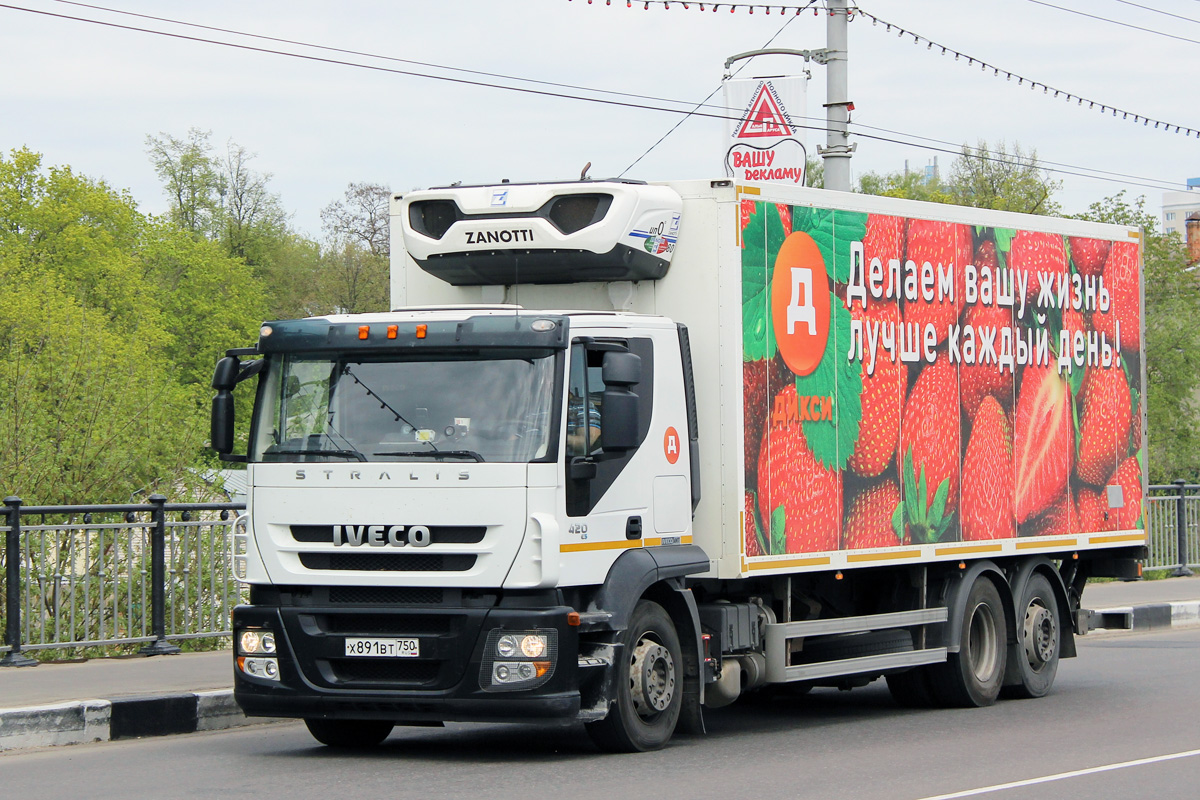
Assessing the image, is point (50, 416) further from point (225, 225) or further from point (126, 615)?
point (225, 225)

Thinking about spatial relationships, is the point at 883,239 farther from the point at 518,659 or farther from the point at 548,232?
the point at 518,659

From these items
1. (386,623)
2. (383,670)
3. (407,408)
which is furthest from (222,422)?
(383,670)

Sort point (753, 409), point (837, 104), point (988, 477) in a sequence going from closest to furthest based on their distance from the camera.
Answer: point (753, 409) → point (988, 477) → point (837, 104)

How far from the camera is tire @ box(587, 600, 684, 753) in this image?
29.7 ft

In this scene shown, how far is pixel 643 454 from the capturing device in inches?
366

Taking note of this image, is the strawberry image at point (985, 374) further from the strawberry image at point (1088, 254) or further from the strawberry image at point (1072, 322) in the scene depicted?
the strawberry image at point (1088, 254)

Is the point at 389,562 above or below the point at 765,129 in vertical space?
below

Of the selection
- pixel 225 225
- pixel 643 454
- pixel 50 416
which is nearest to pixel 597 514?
pixel 643 454

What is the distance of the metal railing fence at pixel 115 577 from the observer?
12.7 meters

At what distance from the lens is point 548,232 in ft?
31.7

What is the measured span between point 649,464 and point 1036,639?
484 centimetres

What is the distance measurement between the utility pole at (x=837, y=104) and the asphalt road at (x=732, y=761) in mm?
7123

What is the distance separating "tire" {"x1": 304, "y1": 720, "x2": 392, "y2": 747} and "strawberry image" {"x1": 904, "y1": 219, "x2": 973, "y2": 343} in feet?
14.9

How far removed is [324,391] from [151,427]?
917 centimetres
